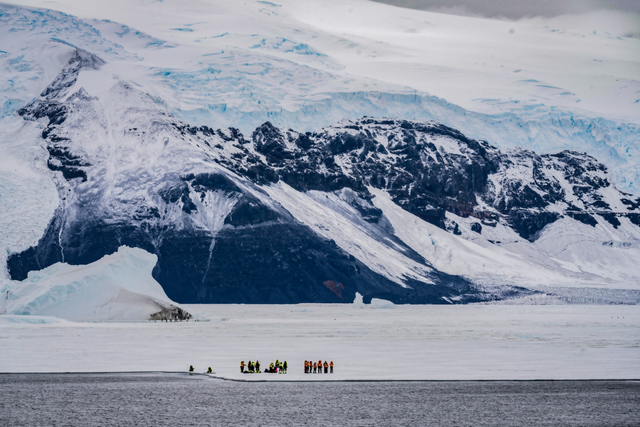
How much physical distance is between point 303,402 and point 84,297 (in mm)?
120634

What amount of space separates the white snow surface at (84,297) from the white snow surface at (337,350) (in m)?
8.81

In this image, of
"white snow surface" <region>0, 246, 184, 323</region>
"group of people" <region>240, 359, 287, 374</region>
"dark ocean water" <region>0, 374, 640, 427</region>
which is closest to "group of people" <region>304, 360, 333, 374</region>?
"group of people" <region>240, 359, 287, 374</region>

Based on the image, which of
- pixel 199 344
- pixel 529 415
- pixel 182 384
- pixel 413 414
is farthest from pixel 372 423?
pixel 199 344

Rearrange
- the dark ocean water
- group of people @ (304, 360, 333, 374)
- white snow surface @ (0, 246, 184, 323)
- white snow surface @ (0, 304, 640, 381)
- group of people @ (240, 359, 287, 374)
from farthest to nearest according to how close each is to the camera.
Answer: white snow surface @ (0, 246, 184, 323) < white snow surface @ (0, 304, 640, 381) < group of people @ (304, 360, 333, 374) < group of people @ (240, 359, 287, 374) < the dark ocean water

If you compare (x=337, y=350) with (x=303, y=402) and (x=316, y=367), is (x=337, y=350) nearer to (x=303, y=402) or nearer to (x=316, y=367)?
(x=316, y=367)

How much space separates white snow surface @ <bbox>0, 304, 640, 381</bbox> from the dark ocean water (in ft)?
22.0

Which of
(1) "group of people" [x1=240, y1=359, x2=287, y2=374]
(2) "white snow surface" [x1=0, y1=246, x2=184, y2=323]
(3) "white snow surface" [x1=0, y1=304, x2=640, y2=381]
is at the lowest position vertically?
(3) "white snow surface" [x1=0, y1=304, x2=640, y2=381]

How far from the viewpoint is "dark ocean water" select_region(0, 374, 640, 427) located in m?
71.4

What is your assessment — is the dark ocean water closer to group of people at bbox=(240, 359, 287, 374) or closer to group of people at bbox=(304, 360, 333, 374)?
group of people at bbox=(240, 359, 287, 374)

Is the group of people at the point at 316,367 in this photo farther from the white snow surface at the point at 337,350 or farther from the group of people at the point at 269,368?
the group of people at the point at 269,368

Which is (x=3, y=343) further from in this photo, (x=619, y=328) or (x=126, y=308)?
(x=619, y=328)

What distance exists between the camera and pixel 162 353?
122750 mm

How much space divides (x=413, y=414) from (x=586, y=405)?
1744cm

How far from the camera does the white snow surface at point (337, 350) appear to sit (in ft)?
341
